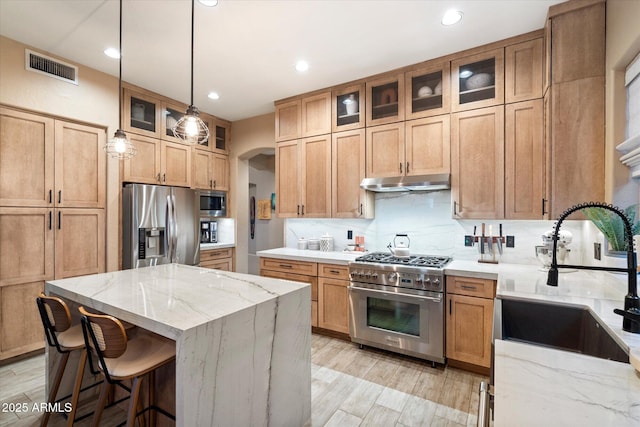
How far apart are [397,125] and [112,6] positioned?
265 cm

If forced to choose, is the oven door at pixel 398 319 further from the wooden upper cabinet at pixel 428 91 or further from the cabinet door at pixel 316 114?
the cabinet door at pixel 316 114

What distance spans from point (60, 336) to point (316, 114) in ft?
10.4

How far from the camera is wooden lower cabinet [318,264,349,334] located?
125 inches

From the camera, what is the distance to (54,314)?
171cm

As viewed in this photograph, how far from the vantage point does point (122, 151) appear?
2.28 metres

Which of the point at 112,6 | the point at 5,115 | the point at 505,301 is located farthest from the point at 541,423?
the point at 5,115

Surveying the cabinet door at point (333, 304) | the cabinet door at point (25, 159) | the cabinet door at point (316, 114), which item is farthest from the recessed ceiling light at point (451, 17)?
the cabinet door at point (25, 159)

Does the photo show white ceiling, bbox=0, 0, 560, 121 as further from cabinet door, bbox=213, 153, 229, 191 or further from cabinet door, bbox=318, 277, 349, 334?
cabinet door, bbox=318, 277, 349, 334

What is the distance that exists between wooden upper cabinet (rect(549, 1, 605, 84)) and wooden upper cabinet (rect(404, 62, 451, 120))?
0.84 metres

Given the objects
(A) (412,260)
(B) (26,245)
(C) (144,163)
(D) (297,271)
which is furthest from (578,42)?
(B) (26,245)

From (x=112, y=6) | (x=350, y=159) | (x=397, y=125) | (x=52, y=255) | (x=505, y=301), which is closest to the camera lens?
(x=505, y=301)

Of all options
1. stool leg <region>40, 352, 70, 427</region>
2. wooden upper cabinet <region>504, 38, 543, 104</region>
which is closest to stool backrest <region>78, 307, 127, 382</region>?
stool leg <region>40, 352, 70, 427</region>

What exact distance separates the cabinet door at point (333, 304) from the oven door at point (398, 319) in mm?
137

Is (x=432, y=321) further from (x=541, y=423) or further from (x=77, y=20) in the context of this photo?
(x=77, y=20)
